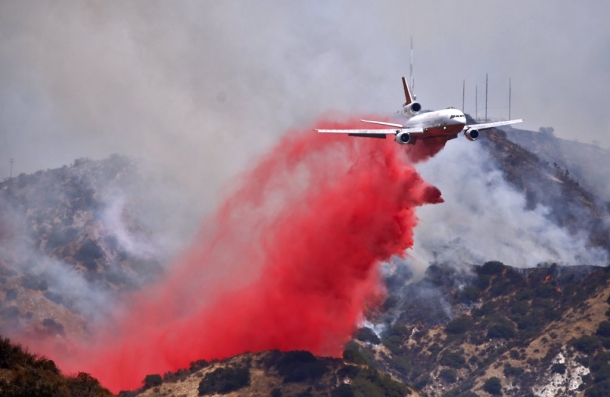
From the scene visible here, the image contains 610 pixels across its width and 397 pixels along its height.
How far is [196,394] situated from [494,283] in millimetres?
78481

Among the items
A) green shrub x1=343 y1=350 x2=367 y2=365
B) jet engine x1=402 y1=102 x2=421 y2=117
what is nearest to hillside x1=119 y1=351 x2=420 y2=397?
green shrub x1=343 y1=350 x2=367 y2=365

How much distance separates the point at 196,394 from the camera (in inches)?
3730

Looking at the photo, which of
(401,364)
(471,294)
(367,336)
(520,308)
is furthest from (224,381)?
(471,294)

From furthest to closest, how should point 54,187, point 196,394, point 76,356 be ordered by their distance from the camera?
point 54,187, point 76,356, point 196,394

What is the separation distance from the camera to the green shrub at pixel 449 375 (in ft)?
477

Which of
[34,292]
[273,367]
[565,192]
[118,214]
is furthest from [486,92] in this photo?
[273,367]

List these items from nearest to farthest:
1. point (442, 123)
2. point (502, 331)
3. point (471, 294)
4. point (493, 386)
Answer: point (442, 123), point (493, 386), point (502, 331), point (471, 294)

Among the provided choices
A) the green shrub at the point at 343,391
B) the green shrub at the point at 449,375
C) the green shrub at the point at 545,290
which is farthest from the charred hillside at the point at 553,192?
the green shrub at the point at 343,391

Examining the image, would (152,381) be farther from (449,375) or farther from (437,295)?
(437,295)

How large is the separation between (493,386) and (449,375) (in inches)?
387

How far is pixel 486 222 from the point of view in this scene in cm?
15325

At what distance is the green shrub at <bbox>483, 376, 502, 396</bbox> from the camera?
136 metres

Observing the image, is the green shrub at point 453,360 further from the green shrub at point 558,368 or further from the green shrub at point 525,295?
the green shrub at point 558,368

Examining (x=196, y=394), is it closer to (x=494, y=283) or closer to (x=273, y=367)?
(x=273, y=367)
